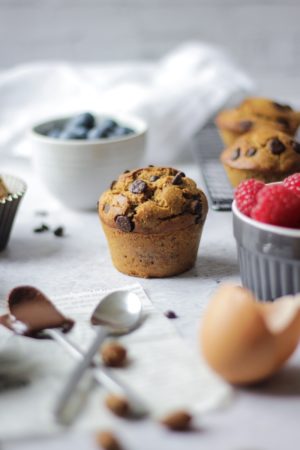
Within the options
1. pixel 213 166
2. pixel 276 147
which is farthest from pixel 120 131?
pixel 276 147

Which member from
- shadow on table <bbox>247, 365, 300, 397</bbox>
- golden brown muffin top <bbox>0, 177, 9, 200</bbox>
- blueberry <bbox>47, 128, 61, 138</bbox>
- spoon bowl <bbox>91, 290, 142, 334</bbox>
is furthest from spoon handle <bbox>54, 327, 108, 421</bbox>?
blueberry <bbox>47, 128, 61, 138</bbox>

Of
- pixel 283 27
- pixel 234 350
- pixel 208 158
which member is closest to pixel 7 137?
pixel 208 158

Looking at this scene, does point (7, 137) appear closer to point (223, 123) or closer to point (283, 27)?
point (223, 123)

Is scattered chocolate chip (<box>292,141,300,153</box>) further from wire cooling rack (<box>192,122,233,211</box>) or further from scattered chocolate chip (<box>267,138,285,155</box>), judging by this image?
wire cooling rack (<box>192,122,233,211</box>)

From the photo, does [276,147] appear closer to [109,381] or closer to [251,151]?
[251,151]

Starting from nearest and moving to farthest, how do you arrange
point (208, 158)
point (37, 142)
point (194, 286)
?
point (194, 286) → point (37, 142) → point (208, 158)

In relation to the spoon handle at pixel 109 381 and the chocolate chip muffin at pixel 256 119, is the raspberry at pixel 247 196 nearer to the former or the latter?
the spoon handle at pixel 109 381
